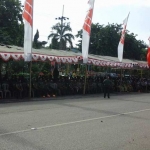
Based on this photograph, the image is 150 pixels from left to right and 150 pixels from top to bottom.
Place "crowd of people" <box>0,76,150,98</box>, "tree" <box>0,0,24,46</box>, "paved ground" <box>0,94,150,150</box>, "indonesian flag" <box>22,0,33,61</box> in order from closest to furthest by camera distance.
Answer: "paved ground" <box>0,94,150,150</box>
"indonesian flag" <box>22,0,33,61</box>
"crowd of people" <box>0,76,150,98</box>
"tree" <box>0,0,24,46</box>

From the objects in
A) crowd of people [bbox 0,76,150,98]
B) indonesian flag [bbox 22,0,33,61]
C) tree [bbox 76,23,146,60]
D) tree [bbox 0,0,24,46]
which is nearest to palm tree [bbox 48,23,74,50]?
tree [bbox 76,23,146,60]

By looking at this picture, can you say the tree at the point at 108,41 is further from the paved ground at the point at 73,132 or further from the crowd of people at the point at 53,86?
the paved ground at the point at 73,132

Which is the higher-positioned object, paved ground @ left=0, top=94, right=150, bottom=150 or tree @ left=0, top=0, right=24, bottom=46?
tree @ left=0, top=0, right=24, bottom=46

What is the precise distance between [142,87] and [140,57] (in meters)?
22.3

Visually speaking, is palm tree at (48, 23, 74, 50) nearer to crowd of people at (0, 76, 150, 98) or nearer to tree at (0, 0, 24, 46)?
tree at (0, 0, 24, 46)

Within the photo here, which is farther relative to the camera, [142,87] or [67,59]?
[142,87]

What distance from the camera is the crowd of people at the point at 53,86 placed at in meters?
16.5

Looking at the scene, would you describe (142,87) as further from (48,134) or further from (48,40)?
(48,40)

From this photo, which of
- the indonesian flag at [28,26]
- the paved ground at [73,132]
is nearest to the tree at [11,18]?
the indonesian flag at [28,26]

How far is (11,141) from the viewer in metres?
6.34

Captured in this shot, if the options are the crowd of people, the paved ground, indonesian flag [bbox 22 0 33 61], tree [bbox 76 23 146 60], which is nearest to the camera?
the paved ground

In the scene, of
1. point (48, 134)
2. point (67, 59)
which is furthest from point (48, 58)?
point (48, 134)

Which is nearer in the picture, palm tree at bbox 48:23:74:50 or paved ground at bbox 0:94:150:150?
paved ground at bbox 0:94:150:150

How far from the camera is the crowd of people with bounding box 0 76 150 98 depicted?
54.3ft
